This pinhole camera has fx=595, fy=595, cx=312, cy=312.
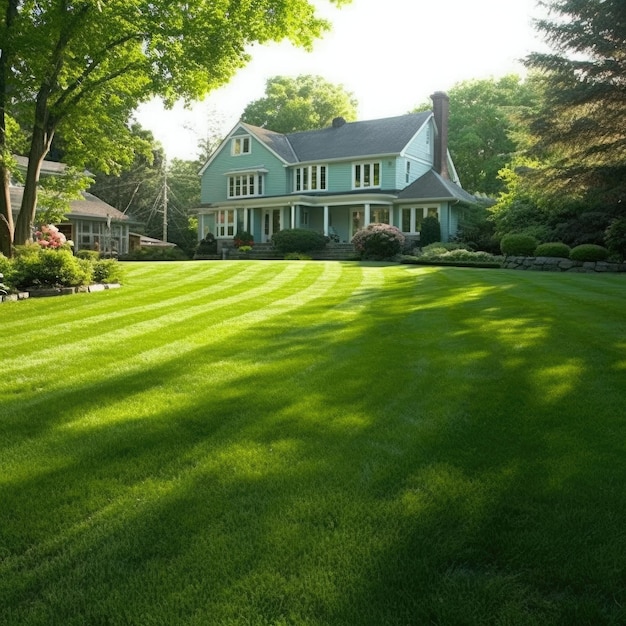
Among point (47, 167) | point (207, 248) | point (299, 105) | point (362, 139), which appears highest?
point (299, 105)

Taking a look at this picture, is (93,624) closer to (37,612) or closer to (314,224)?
(37,612)

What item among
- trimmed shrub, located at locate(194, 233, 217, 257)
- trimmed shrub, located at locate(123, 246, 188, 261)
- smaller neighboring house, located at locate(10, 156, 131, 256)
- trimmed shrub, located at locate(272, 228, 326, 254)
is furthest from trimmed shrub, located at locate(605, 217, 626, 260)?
smaller neighboring house, located at locate(10, 156, 131, 256)

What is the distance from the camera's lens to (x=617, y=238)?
65.1 ft

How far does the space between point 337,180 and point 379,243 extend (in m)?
11.3

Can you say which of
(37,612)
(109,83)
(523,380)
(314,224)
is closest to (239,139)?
(314,224)

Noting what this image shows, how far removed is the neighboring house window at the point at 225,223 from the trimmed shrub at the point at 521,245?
20283 mm

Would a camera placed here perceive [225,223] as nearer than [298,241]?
No

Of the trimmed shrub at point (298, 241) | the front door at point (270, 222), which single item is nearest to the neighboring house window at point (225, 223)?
the front door at point (270, 222)

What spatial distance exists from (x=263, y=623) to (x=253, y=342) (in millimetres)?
4646

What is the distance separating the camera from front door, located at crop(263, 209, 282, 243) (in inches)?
1487

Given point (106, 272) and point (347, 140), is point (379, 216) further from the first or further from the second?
point (106, 272)

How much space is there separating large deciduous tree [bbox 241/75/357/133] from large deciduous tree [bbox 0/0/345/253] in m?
36.8

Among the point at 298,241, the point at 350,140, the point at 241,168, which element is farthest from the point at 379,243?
the point at 241,168

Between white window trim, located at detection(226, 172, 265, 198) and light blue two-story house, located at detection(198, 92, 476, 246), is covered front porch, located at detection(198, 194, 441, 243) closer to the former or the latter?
light blue two-story house, located at detection(198, 92, 476, 246)
